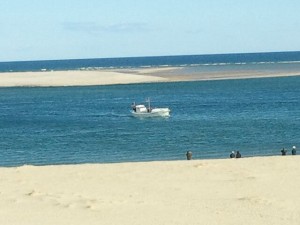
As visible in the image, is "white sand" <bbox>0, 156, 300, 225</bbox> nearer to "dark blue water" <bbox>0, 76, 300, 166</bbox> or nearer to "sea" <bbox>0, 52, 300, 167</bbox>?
"sea" <bbox>0, 52, 300, 167</bbox>

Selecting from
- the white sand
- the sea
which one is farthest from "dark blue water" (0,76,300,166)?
the white sand

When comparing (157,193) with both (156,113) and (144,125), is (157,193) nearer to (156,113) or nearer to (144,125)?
(144,125)

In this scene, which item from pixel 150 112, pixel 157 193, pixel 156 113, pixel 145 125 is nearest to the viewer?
pixel 157 193

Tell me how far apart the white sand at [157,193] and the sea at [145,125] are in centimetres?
883

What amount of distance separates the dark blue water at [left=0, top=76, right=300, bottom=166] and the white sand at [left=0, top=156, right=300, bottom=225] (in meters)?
9.15

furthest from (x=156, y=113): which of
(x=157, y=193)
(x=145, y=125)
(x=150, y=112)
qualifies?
(x=157, y=193)

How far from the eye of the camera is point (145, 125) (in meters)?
50.8

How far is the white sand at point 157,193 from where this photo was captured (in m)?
16.9

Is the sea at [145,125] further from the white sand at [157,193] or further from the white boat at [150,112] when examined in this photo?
the white sand at [157,193]

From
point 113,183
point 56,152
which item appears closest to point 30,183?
point 113,183

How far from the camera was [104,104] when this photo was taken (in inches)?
2798

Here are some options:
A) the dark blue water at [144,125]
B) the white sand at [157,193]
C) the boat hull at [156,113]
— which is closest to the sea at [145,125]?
the dark blue water at [144,125]

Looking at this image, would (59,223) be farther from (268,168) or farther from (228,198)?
(268,168)

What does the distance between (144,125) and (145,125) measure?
85 mm
